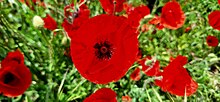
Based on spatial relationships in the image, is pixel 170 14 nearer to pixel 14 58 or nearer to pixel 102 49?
pixel 102 49

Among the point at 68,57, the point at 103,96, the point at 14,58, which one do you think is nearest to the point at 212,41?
the point at 68,57

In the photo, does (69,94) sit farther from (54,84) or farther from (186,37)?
(186,37)

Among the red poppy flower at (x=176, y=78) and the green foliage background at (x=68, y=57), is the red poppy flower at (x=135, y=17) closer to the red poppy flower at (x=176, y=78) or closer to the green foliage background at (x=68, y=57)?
the green foliage background at (x=68, y=57)

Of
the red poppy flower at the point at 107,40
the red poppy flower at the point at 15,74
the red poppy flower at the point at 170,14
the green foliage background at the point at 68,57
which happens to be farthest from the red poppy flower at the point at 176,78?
the red poppy flower at the point at 15,74

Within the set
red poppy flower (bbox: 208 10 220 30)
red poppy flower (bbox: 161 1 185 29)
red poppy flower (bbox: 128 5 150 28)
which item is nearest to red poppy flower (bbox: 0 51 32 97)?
red poppy flower (bbox: 128 5 150 28)

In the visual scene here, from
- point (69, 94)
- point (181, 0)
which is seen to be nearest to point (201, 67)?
point (181, 0)

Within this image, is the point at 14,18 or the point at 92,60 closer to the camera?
the point at 92,60

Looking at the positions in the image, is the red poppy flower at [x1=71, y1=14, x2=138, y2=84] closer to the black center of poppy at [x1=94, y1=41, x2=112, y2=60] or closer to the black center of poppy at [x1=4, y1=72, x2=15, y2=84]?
the black center of poppy at [x1=94, y1=41, x2=112, y2=60]
